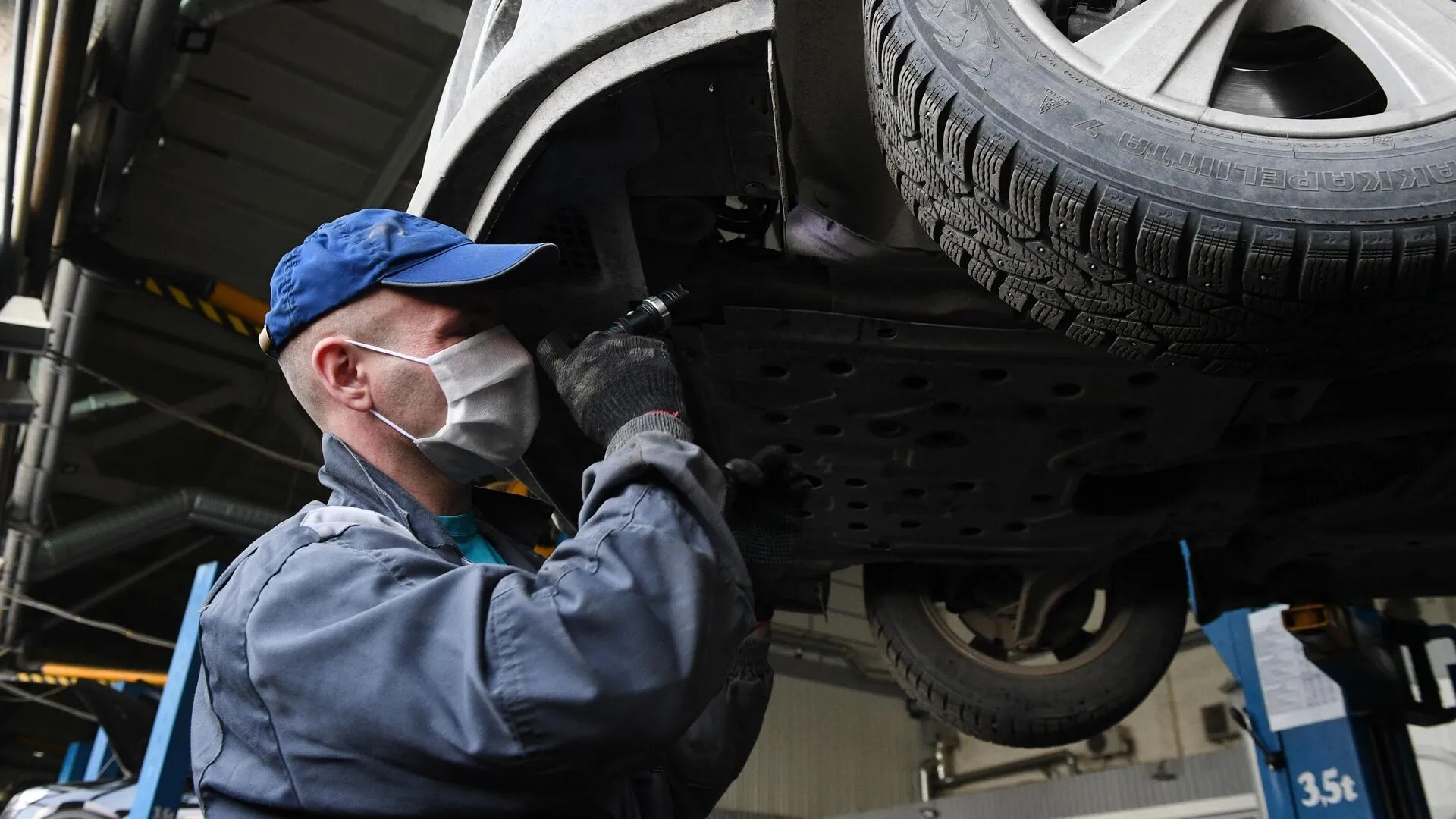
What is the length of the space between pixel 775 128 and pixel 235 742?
3.39 feet

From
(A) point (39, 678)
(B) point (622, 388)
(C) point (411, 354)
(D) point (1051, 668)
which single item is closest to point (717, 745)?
(B) point (622, 388)

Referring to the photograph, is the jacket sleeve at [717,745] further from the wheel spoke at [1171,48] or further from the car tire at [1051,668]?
the car tire at [1051,668]

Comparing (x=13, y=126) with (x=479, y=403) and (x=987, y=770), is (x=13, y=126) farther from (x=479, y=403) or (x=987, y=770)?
(x=987, y=770)

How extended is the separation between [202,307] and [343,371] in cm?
517

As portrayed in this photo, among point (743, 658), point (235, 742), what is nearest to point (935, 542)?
point (743, 658)

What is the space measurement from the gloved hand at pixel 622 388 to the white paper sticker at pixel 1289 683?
2572 mm

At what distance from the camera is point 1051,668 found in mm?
2916

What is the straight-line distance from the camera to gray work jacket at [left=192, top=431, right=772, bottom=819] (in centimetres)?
A: 95

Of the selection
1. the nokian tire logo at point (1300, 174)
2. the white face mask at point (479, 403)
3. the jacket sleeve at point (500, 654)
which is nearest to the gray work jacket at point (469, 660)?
the jacket sleeve at point (500, 654)

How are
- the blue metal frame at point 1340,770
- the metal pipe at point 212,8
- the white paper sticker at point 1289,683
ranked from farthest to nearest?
the metal pipe at point 212,8
the white paper sticker at point 1289,683
the blue metal frame at point 1340,770

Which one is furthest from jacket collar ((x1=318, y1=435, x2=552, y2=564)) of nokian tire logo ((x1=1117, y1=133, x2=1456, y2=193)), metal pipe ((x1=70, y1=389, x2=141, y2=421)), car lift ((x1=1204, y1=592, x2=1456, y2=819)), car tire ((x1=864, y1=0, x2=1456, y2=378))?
metal pipe ((x1=70, y1=389, x2=141, y2=421))

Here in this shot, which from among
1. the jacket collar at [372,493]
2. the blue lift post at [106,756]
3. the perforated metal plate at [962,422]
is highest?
the blue lift post at [106,756]

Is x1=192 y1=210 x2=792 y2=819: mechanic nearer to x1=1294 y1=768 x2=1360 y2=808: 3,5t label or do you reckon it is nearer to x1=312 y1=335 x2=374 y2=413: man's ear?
x1=312 y1=335 x2=374 y2=413: man's ear

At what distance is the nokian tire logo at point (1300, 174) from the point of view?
1.22 m
